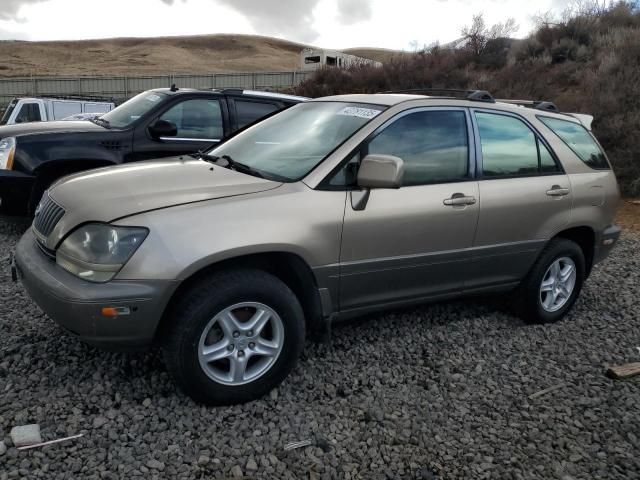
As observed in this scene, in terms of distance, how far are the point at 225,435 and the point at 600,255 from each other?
139 inches

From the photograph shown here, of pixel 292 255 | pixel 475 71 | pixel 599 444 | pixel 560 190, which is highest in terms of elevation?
pixel 475 71

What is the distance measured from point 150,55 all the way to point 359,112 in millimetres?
69183

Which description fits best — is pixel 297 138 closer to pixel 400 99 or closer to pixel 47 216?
pixel 400 99

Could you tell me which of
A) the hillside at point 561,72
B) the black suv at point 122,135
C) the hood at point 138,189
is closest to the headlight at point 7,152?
the black suv at point 122,135

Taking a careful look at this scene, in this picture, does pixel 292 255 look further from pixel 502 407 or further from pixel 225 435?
pixel 502 407

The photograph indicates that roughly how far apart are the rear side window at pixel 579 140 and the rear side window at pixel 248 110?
11.8 ft

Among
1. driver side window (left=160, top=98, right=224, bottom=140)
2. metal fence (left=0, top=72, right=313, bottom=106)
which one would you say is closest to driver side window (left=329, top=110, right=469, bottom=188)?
driver side window (left=160, top=98, right=224, bottom=140)

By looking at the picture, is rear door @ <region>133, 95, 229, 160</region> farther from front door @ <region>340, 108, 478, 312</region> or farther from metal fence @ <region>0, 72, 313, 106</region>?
metal fence @ <region>0, 72, 313, 106</region>

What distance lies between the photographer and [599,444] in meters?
3.02

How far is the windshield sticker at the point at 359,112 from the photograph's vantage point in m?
3.68

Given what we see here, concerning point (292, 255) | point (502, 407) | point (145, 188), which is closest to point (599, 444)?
point (502, 407)

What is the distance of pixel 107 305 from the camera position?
9.04 feet

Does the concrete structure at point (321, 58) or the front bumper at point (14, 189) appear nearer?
the front bumper at point (14, 189)

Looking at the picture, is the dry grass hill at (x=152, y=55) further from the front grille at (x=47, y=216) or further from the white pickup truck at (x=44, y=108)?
the front grille at (x=47, y=216)
